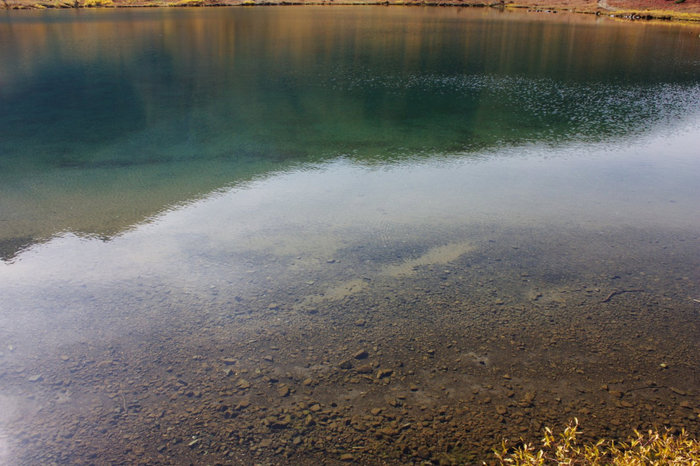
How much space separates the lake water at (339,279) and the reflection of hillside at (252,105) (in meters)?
0.13

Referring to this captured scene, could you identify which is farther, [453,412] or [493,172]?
[493,172]

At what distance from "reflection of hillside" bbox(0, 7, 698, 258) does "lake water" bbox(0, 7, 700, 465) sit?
0.44 feet

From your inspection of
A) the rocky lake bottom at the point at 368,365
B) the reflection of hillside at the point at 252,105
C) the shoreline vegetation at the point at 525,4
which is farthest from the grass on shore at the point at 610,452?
the shoreline vegetation at the point at 525,4

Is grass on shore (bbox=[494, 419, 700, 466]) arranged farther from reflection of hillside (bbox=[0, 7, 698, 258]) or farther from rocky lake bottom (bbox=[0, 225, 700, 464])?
reflection of hillside (bbox=[0, 7, 698, 258])

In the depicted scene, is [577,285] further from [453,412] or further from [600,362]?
[453,412]

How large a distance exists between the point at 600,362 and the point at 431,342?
6.23ft

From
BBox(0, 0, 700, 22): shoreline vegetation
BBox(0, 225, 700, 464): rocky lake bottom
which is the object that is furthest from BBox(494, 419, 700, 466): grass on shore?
BBox(0, 0, 700, 22): shoreline vegetation

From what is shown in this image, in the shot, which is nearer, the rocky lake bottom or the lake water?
the rocky lake bottom

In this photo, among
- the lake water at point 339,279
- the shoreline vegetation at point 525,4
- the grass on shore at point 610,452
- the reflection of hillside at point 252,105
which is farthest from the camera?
the shoreline vegetation at point 525,4

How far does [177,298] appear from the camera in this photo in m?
6.31

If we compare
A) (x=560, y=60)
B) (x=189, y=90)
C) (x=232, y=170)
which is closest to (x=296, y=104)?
(x=189, y=90)

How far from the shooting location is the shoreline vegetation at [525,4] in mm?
56562

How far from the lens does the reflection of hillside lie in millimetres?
10227

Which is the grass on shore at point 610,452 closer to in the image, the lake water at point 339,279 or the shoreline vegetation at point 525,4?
the lake water at point 339,279
